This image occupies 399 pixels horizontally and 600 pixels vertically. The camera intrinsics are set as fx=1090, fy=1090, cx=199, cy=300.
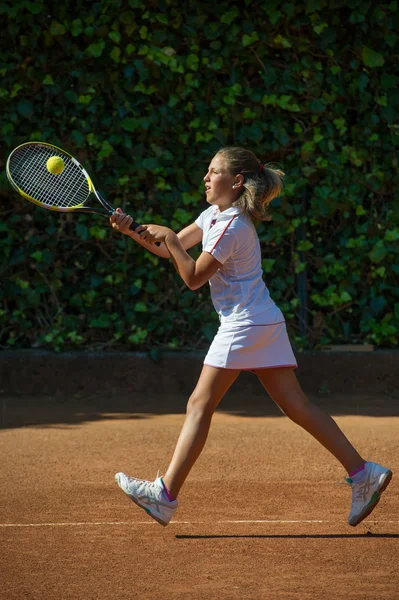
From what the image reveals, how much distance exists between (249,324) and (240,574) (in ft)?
3.45

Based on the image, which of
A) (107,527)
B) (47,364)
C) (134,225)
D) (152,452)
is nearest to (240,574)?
(107,527)

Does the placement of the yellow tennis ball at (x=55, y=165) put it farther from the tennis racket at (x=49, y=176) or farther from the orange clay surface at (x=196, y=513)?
the orange clay surface at (x=196, y=513)

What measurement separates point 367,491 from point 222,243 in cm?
118

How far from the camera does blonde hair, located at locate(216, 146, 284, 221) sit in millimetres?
4574

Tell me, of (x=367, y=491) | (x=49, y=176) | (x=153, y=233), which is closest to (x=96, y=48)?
(x=49, y=176)

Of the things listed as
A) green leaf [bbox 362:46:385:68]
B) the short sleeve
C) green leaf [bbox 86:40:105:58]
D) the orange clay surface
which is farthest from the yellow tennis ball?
green leaf [bbox 362:46:385:68]

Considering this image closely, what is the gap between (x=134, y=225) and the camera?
4691 millimetres

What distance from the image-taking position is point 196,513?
→ 4.80 m

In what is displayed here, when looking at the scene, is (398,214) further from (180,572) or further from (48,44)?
(180,572)

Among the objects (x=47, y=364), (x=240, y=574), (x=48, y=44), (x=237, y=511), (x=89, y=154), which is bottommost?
(x=47, y=364)

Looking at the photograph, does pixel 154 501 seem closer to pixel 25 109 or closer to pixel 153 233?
pixel 153 233

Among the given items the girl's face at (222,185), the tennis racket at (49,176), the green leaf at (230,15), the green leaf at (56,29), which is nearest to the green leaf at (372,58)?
the green leaf at (230,15)

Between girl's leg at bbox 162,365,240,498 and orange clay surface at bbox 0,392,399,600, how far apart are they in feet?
0.84

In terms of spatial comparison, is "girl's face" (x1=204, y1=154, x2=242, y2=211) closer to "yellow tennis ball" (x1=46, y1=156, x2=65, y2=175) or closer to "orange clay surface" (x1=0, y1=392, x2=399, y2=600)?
"yellow tennis ball" (x1=46, y1=156, x2=65, y2=175)
